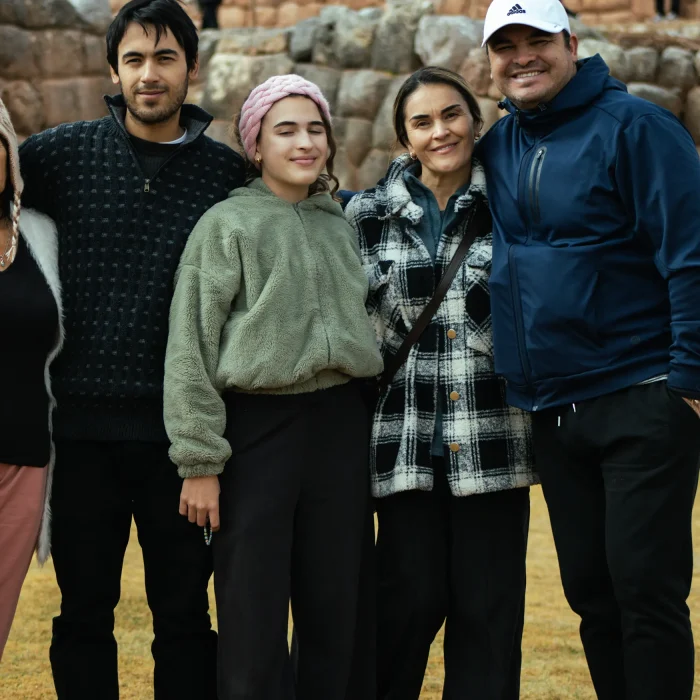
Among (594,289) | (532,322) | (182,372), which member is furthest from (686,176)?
(182,372)

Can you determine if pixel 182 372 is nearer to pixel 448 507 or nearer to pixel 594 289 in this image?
pixel 448 507

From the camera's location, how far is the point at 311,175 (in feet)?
8.86

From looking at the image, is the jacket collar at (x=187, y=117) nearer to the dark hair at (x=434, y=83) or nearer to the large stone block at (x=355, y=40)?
the dark hair at (x=434, y=83)

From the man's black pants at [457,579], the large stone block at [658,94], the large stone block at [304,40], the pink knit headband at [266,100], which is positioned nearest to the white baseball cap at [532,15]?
the pink knit headband at [266,100]

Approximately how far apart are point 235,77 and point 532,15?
33.9 feet

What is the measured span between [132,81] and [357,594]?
1426mm

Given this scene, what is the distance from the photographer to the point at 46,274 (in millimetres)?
2693

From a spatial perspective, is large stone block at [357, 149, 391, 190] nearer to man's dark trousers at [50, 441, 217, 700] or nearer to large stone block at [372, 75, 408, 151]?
large stone block at [372, 75, 408, 151]

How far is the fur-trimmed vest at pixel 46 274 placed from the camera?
8.85 feet

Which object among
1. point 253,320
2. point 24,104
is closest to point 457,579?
point 253,320

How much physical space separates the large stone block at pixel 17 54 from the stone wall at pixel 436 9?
7.06 ft

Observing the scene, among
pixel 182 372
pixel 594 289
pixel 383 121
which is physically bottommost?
pixel 383 121

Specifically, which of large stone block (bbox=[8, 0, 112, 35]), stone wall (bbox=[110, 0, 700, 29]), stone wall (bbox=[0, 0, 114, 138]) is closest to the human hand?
stone wall (bbox=[110, 0, 700, 29])

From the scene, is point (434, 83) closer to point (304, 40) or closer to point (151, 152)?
point (151, 152)
